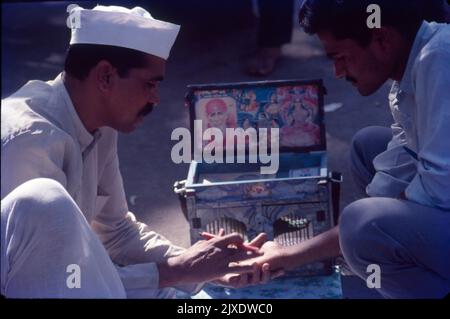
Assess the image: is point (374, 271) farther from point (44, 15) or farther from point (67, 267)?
point (44, 15)

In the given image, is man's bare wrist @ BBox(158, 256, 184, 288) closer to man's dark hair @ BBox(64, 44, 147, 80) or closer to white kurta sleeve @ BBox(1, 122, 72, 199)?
white kurta sleeve @ BBox(1, 122, 72, 199)

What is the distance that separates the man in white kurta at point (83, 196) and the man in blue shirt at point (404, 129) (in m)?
0.43

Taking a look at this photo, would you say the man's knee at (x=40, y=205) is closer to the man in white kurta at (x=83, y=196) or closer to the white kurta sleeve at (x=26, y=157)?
the man in white kurta at (x=83, y=196)

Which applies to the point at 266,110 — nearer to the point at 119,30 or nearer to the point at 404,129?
the point at 404,129

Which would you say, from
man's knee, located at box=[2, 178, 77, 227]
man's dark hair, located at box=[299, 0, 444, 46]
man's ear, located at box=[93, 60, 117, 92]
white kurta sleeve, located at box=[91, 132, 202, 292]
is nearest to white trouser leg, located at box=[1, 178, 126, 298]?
man's knee, located at box=[2, 178, 77, 227]

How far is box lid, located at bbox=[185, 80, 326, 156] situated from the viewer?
101 inches

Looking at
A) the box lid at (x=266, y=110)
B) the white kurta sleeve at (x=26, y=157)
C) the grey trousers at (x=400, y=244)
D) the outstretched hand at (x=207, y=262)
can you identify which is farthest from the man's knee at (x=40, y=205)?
the box lid at (x=266, y=110)

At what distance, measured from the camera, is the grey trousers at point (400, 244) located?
6.40 ft

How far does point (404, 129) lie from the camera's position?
2.15m

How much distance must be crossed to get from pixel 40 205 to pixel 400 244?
94 centimetres

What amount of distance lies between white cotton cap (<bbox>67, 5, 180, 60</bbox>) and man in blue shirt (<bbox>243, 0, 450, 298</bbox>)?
419 mm

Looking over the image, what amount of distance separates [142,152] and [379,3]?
1964mm

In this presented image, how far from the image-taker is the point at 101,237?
243cm
